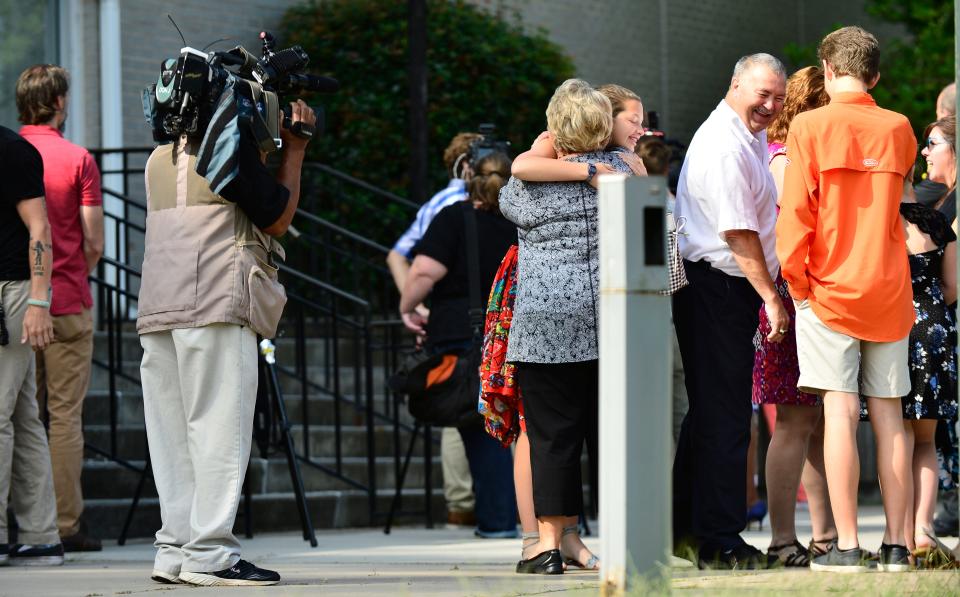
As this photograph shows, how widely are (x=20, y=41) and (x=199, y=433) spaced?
6.75m

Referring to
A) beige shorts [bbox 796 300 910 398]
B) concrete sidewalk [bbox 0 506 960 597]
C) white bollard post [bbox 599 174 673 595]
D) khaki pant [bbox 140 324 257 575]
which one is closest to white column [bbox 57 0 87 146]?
concrete sidewalk [bbox 0 506 960 597]

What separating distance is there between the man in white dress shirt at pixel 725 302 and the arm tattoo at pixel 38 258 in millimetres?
2620

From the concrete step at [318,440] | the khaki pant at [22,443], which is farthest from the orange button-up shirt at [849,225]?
the concrete step at [318,440]

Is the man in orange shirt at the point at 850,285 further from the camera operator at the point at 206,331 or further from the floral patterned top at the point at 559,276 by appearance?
the camera operator at the point at 206,331

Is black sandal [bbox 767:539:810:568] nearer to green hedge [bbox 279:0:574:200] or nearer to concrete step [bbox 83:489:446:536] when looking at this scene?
concrete step [bbox 83:489:446:536]

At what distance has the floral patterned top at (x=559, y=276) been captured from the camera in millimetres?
5777

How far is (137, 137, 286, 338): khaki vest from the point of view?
5.52 m

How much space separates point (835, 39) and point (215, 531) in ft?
9.43

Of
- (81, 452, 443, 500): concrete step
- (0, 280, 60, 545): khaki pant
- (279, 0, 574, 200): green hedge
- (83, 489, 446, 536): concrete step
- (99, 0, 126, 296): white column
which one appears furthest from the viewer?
(279, 0, 574, 200): green hedge

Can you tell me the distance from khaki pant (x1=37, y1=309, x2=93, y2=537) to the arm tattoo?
79 centimetres

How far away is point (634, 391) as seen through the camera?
12.8 feet

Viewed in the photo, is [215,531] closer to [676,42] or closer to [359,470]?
[359,470]

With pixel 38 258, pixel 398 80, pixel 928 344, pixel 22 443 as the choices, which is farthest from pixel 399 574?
pixel 398 80

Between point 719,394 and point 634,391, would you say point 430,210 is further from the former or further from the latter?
point 634,391
